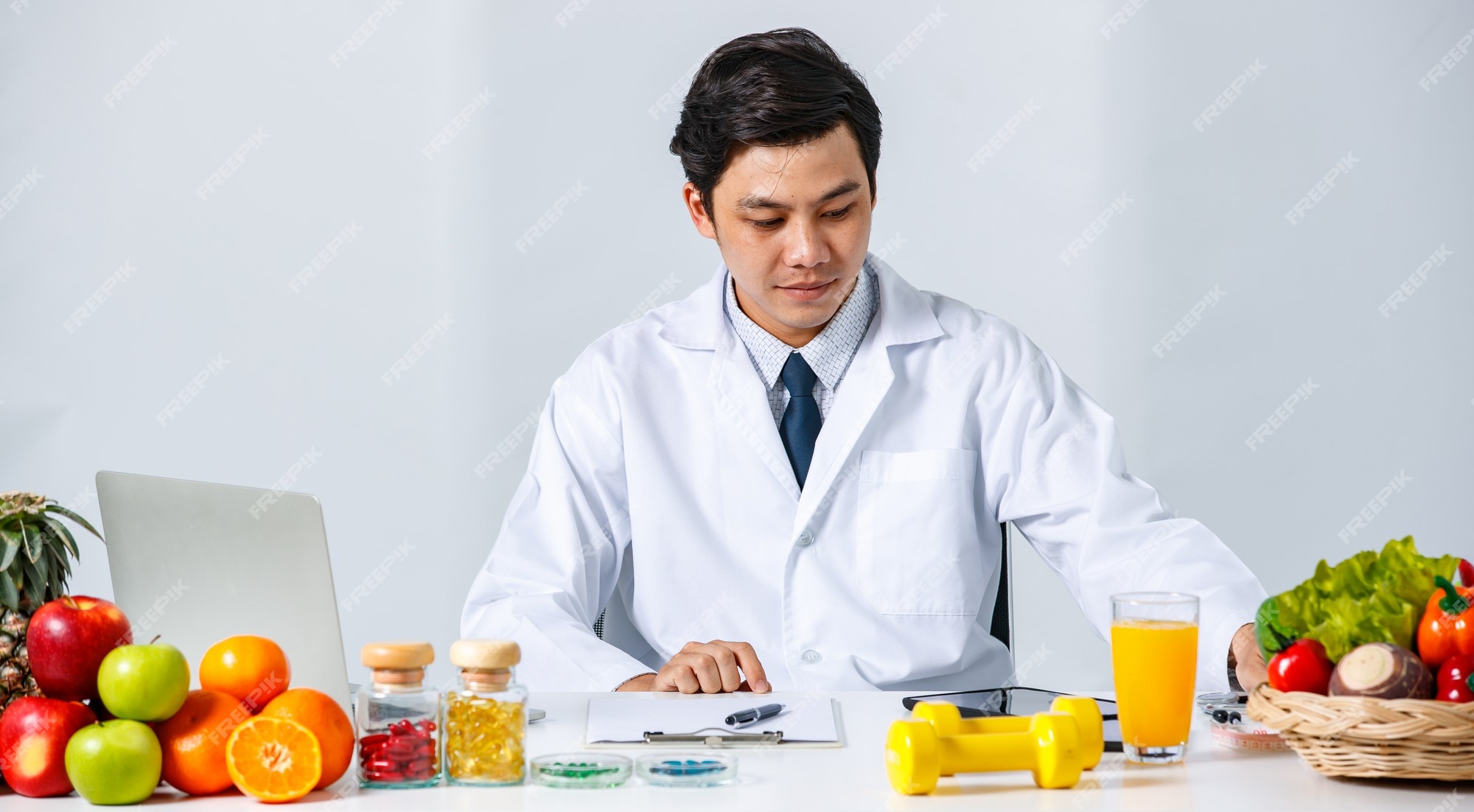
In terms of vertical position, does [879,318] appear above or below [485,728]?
above

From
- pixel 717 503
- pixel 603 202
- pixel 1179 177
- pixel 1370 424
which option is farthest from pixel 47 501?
pixel 1370 424

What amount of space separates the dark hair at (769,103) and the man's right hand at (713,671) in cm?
81

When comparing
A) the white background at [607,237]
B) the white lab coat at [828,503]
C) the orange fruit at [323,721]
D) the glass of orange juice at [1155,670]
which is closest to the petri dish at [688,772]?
the orange fruit at [323,721]

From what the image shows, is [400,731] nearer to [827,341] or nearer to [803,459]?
[803,459]

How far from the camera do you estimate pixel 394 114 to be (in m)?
3.30

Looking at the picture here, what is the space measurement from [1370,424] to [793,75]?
6.46 feet

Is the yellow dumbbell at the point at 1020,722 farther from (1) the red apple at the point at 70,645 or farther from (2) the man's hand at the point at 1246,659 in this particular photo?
(1) the red apple at the point at 70,645

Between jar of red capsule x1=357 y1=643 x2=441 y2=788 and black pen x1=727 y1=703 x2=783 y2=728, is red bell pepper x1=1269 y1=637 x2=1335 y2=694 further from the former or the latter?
jar of red capsule x1=357 y1=643 x2=441 y2=788

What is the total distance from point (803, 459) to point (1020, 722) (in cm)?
98

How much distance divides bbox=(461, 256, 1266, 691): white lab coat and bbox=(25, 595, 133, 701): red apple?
32.6 inches

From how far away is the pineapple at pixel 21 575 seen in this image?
44.3 inches

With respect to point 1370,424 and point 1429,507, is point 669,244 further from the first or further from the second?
point 1429,507

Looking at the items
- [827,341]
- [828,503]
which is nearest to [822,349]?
[827,341]

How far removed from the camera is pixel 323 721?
110 cm
